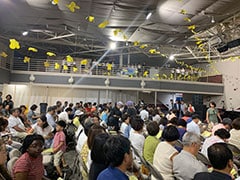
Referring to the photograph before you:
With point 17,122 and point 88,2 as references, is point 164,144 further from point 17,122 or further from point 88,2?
point 88,2

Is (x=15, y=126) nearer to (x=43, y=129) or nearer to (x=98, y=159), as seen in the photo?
(x=43, y=129)

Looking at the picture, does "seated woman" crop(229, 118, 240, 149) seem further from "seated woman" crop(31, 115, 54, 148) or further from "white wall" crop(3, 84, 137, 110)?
"white wall" crop(3, 84, 137, 110)

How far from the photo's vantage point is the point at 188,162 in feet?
8.07

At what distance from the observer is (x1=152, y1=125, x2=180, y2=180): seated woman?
277 cm

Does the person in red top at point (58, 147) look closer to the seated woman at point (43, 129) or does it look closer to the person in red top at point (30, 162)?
the seated woman at point (43, 129)

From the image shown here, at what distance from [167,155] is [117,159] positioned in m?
1.34

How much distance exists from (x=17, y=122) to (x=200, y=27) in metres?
6.54

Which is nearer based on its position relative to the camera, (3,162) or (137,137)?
(3,162)

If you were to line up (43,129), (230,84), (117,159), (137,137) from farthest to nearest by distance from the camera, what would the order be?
(230,84) < (43,129) < (137,137) < (117,159)

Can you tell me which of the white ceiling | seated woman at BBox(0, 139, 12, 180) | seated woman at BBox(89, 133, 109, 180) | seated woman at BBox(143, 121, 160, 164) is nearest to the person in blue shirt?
seated woman at BBox(89, 133, 109, 180)

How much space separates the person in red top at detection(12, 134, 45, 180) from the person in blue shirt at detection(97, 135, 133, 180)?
1163 mm

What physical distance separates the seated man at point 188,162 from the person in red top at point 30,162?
4.83ft

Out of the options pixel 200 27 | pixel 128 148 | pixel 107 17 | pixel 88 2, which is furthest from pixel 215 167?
pixel 200 27

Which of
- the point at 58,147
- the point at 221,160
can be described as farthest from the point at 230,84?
the point at 221,160
